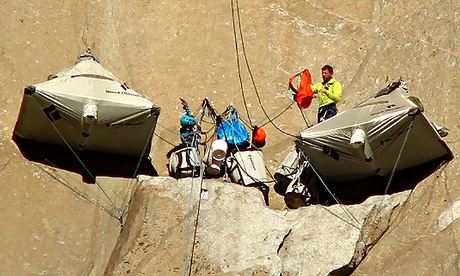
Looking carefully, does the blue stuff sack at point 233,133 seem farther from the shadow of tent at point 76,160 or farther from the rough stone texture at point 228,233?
the shadow of tent at point 76,160

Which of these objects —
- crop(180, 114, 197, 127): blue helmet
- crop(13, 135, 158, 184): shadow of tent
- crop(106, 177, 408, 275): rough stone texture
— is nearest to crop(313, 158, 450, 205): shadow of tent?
crop(106, 177, 408, 275): rough stone texture

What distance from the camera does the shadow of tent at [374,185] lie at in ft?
66.7

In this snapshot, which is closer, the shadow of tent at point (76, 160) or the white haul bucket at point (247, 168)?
the white haul bucket at point (247, 168)

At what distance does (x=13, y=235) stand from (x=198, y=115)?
183 inches

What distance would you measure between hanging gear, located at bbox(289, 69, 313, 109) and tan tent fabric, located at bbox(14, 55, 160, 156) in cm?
338

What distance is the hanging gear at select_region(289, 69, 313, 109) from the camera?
75.0ft

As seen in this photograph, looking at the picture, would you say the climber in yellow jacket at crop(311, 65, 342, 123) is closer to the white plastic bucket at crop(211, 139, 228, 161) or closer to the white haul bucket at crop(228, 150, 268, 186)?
the white haul bucket at crop(228, 150, 268, 186)

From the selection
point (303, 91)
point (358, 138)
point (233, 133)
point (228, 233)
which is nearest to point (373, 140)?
point (358, 138)

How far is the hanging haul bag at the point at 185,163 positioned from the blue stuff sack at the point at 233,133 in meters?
0.67

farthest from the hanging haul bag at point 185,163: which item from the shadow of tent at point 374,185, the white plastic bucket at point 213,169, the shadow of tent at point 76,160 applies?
the shadow of tent at point 374,185

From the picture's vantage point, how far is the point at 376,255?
19266 millimetres

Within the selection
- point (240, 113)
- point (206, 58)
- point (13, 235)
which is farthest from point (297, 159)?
point (13, 235)

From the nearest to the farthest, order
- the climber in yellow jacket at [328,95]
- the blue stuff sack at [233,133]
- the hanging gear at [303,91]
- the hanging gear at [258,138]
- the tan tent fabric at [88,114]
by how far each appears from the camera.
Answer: the tan tent fabric at [88,114] < the blue stuff sack at [233,133] < the climber in yellow jacket at [328,95] < the hanging gear at [258,138] < the hanging gear at [303,91]

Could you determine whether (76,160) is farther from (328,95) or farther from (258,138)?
(328,95)
